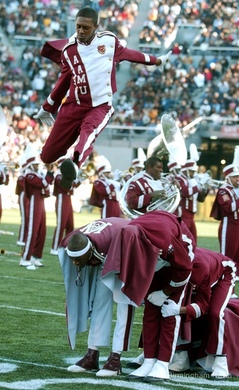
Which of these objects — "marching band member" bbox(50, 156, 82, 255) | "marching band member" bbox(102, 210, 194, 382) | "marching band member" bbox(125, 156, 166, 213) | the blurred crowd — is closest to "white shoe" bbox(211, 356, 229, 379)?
"marching band member" bbox(102, 210, 194, 382)

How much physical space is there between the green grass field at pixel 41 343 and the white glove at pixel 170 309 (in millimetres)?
403

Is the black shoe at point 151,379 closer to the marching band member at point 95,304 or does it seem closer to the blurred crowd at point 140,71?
the marching band member at point 95,304

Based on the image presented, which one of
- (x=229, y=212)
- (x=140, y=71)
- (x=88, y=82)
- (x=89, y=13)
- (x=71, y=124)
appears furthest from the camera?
(x=140, y=71)

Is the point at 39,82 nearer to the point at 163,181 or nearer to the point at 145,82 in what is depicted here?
the point at 145,82

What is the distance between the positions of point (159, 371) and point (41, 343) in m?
1.48

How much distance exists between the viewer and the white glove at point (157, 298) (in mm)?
6520

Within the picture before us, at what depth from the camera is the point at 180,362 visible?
22.5 feet

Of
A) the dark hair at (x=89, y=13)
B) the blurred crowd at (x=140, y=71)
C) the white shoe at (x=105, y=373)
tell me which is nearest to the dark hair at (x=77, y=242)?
the white shoe at (x=105, y=373)

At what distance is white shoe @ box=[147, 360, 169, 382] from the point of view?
637 centimetres

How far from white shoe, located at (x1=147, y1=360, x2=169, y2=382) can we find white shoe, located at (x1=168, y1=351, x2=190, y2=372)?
0.36 meters

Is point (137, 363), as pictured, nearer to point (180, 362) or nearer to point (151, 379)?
point (180, 362)

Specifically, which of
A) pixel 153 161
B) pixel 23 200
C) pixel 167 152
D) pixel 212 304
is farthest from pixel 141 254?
pixel 23 200

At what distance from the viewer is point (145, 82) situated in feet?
98.9

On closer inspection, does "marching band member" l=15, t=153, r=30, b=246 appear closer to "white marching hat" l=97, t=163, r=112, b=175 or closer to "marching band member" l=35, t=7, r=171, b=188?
"white marching hat" l=97, t=163, r=112, b=175
